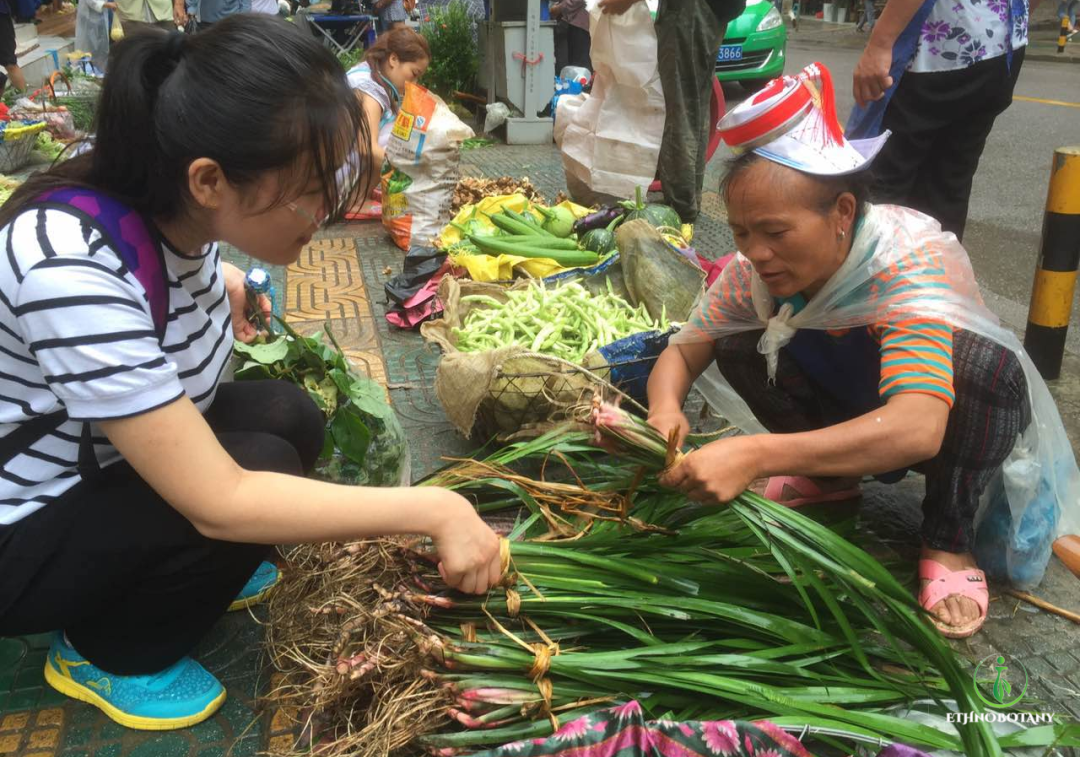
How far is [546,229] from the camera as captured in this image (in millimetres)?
4480

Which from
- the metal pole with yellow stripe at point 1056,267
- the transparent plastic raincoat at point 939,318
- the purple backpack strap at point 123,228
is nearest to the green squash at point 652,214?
the metal pole with yellow stripe at point 1056,267

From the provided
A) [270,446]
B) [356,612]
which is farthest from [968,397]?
[270,446]

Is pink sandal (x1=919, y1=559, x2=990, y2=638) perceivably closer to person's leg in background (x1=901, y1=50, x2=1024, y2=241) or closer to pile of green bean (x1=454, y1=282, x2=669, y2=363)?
pile of green bean (x1=454, y1=282, x2=669, y2=363)

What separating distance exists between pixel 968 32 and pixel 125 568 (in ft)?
10.2

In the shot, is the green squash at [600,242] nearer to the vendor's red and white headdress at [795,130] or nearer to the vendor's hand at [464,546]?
the vendor's red and white headdress at [795,130]

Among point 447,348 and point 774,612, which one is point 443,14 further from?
point 774,612

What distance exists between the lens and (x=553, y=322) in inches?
129

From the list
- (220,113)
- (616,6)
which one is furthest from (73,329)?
(616,6)

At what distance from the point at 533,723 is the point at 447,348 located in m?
1.62

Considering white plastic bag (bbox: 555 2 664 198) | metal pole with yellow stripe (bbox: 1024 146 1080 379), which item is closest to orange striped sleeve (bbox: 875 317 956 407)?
metal pole with yellow stripe (bbox: 1024 146 1080 379)

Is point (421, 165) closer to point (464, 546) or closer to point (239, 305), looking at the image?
point (239, 305)

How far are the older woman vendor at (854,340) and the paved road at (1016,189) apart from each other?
2143 mm

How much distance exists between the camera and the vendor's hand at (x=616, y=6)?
15.6ft

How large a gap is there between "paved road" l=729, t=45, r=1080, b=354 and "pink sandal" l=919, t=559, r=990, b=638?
2.14 meters
